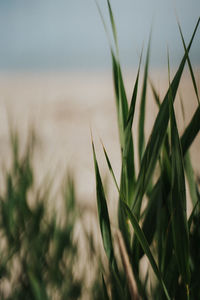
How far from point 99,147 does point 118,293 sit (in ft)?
4.64

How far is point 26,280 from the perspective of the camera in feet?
1.00

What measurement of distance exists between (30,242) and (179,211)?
16 cm

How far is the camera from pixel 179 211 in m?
0.19

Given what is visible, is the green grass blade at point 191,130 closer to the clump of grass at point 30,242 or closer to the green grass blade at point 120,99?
the green grass blade at point 120,99

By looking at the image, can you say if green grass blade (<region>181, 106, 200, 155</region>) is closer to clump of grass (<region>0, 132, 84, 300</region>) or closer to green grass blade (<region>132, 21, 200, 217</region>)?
green grass blade (<region>132, 21, 200, 217</region>)

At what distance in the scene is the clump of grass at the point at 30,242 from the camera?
0.99ft

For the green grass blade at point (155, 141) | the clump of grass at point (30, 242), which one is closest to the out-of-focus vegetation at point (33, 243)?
the clump of grass at point (30, 242)

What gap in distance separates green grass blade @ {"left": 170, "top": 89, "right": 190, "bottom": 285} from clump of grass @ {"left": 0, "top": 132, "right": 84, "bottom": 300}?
0.43 ft

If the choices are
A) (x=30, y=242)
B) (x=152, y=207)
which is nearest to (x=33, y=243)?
(x=30, y=242)

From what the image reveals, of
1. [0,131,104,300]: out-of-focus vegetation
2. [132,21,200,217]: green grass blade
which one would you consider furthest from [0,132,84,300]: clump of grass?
[132,21,200,217]: green grass blade

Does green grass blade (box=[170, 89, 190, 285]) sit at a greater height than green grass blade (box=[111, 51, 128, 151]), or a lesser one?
lesser

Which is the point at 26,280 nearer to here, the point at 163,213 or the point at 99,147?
the point at 163,213

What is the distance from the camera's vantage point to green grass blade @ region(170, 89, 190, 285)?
7.3 inches

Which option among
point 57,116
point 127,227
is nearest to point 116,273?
point 127,227
